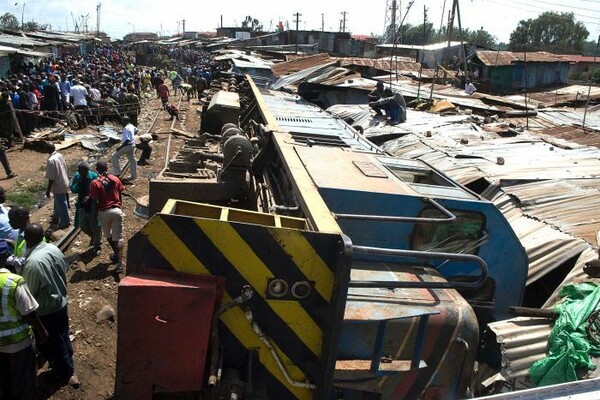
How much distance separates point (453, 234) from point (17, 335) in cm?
355

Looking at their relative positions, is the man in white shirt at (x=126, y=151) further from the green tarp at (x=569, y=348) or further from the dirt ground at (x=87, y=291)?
the green tarp at (x=569, y=348)

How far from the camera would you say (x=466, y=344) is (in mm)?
3016

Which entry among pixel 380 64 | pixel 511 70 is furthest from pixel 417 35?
pixel 380 64

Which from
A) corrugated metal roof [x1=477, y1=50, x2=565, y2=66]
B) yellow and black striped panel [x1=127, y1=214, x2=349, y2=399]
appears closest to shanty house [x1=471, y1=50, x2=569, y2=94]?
corrugated metal roof [x1=477, y1=50, x2=565, y2=66]

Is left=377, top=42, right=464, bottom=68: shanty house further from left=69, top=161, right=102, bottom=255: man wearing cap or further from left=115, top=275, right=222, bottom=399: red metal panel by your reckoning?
left=115, top=275, right=222, bottom=399: red metal panel

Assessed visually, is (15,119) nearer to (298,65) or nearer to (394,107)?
(394,107)

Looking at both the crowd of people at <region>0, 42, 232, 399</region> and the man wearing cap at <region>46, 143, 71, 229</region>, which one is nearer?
the crowd of people at <region>0, 42, 232, 399</region>

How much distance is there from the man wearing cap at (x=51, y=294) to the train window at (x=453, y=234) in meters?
3.08

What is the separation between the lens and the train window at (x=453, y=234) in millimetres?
3625

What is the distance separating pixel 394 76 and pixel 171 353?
2346 cm

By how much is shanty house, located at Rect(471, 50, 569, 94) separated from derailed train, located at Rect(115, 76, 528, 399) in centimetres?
2870

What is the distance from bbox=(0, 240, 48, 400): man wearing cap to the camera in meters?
3.60

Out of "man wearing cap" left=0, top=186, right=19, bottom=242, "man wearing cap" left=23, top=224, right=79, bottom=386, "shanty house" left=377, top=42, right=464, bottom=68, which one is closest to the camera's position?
"man wearing cap" left=23, top=224, right=79, bottom=386

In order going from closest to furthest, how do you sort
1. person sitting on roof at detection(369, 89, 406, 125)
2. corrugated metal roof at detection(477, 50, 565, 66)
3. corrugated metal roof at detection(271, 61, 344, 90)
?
person sitting on roof at detection(369, 89, 406, 125), corrugated metal roof at detection(271, 61, 344, 90), corrugated metal roof at detection(477, 50, 565, 66)
